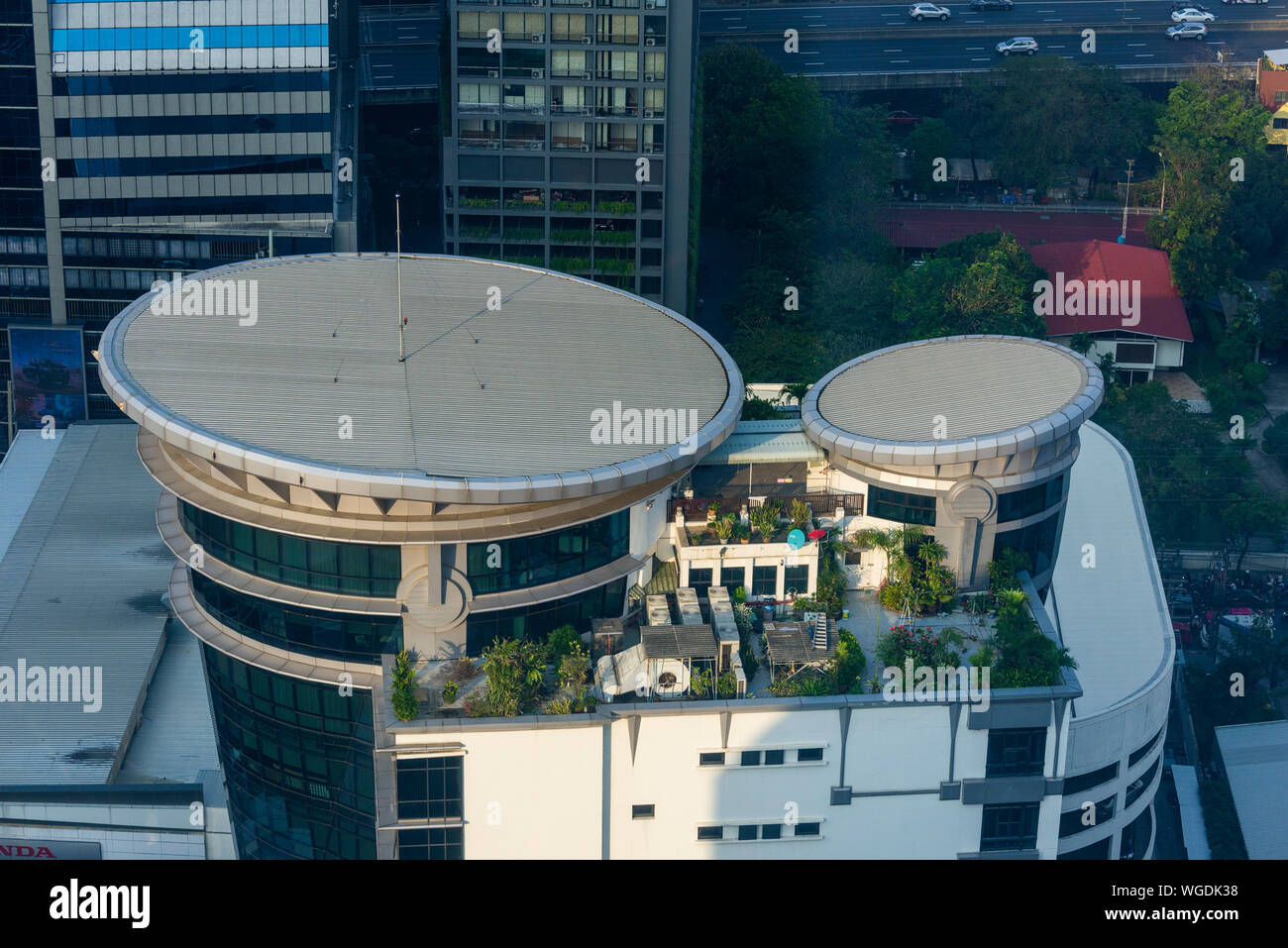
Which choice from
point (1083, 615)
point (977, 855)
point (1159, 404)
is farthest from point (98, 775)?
point (1159, 404)

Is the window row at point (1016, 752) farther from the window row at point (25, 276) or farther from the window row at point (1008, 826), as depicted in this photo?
the window row at point (25, 276)

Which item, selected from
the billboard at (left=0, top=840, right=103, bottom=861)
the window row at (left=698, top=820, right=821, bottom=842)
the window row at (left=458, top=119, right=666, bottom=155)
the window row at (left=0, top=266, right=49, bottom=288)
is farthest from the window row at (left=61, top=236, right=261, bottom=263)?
the window row at (left=698, top=820, right=821, bottom=842)

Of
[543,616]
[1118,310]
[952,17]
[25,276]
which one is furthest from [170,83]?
[952,17]

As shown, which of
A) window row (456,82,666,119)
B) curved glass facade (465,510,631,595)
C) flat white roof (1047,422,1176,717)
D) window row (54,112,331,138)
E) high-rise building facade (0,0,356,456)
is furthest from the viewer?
window row (456,82,666,119)

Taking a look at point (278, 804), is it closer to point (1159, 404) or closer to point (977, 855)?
point (977, 855)

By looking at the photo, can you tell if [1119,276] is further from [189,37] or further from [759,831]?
[759,831]

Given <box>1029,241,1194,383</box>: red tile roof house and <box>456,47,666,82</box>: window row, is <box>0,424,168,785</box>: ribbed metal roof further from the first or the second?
<box>1029,241,1194,383</box>: red tile roof house

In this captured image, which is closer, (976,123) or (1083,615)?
(1083,615)
